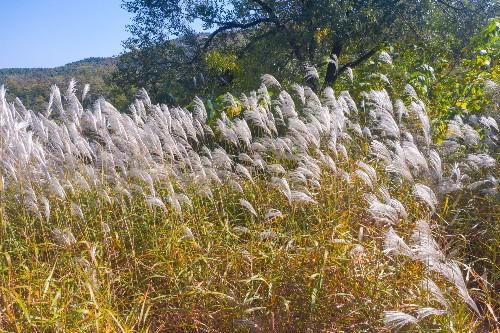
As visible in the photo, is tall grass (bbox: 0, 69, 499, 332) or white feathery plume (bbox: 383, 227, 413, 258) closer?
white feathery plume (bbox: 383, 227, 413, 258)

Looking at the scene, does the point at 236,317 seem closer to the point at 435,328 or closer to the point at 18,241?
the point at 435,328

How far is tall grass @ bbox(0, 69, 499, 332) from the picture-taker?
2.59 metres

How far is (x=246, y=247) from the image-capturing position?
132 inches

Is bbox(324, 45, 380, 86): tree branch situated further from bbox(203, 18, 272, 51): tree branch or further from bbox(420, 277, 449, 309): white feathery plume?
bbox(420, 277, 449, 309): white feathery plume

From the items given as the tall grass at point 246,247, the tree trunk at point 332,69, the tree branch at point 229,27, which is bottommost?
the tall grass at point 246,247

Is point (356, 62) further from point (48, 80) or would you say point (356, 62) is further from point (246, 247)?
point (48, 80)

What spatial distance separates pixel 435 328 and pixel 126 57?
1117 cm

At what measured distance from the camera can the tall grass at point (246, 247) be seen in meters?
2.59

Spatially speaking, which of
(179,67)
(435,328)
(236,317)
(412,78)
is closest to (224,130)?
(236,317)

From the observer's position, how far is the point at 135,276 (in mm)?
3354

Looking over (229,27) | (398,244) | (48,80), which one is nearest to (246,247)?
(398,244)

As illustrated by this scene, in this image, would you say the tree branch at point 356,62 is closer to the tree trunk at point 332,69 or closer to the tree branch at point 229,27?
the tree trunk at point 332,69

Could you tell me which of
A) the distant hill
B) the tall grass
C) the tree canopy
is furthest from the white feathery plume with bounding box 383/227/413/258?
the distant hill

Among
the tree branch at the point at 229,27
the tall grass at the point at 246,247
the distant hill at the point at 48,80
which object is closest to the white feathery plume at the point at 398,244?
the tall grass at the point at 246,247
